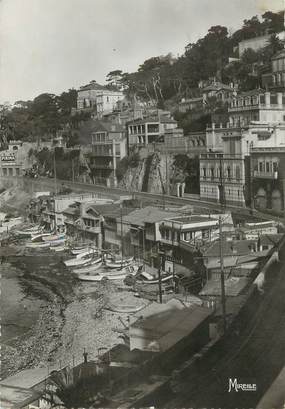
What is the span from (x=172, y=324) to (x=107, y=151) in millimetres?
36606

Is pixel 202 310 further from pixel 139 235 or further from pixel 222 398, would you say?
pixel 139 235

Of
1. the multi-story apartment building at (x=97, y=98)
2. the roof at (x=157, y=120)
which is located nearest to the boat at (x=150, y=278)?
the roof at (x=157, y=120)

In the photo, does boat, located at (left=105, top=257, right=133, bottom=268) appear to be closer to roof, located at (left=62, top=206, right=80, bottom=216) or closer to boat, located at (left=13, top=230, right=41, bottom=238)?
roof, located at (left=62, top=206, right=80, bottom=216)

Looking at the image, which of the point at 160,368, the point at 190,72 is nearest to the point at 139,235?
the point at 160,368

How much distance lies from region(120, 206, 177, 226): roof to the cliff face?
7768 mm

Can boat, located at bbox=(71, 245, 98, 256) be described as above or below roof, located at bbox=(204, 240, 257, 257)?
below

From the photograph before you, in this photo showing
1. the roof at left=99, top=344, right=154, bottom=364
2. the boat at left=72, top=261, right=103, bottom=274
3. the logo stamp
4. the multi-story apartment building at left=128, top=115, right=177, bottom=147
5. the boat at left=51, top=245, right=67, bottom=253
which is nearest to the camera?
the logo stamp

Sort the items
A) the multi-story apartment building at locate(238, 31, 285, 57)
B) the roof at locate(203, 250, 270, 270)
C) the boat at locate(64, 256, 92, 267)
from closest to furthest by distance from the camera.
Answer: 1. the roof at locate(203, 250, 270, 270)
2. the boat at locate(64, 256, 92, 267)
3. the multi-story apartment building at locate(238, 31, 285, 57)

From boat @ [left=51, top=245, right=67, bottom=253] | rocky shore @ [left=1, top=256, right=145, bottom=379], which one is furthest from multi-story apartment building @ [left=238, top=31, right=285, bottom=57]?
rocky shore @ [left=1, top=256, right=145, bottom=379]

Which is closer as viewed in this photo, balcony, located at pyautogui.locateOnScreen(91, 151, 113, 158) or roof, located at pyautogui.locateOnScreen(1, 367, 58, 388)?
roof, located at pyautogui.locateOnScreen(1, 367, 58, 388)

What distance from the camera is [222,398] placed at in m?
9.32

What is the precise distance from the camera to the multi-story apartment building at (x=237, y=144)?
3144 cm

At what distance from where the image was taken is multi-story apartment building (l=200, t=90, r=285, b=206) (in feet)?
103

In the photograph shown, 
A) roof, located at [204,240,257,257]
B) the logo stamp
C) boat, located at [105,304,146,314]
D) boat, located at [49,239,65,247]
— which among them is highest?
roof, located at [204,240,257,257]
